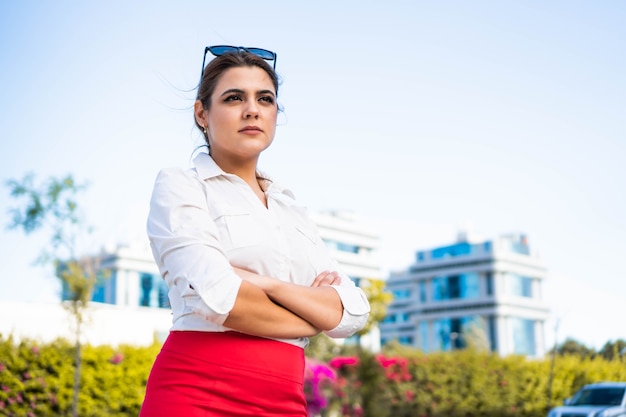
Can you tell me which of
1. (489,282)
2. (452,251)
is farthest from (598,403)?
(452,251)

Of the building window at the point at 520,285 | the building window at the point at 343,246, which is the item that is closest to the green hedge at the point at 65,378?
the building window at the point at 343,246

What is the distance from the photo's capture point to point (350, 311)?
1.76m

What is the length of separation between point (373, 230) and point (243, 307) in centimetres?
7246

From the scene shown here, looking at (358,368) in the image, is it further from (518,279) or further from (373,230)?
(518,279)

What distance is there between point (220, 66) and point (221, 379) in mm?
741

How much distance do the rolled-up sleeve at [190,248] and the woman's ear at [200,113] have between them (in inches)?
8.5

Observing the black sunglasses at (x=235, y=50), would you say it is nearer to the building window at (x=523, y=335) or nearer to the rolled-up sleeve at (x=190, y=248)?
the rolled-up sleeve at (x=190, y=248)

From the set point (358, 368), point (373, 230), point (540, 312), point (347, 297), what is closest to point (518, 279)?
point (540, 312)

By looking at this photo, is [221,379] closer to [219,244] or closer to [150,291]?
[219,244]

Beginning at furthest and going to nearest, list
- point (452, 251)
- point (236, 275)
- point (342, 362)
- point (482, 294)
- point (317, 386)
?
point (452, 251)
point (482, 294)
point (342, 362)
point (317, 386)
point (236, 275)

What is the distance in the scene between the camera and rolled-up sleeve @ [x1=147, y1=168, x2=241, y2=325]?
4.98ft

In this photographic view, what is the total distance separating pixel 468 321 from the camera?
78.7 meters

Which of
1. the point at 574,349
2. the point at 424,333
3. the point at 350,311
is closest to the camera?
the point at 350,311

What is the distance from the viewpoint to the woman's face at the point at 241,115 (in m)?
1.79
